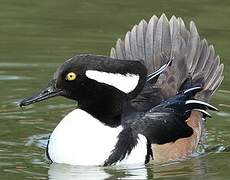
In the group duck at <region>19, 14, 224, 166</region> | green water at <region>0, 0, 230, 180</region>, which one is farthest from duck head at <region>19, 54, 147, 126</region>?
green water at <region>0, 0, 230, 180</region>

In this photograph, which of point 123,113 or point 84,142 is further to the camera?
point 123,113

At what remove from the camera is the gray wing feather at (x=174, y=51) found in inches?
460

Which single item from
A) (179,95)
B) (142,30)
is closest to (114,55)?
(142,30)

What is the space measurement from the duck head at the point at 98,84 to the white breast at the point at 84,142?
0.09 meters

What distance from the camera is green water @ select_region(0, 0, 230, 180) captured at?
32.6 ft

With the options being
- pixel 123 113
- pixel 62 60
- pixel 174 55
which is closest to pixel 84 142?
pixel 123 113

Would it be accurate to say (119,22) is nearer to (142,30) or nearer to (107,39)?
(107,39)

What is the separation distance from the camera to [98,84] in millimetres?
9891

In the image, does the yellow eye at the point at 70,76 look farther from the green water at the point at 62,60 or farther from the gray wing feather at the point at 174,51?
the gray wing feather at the point at 174,51

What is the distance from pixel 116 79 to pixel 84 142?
659mm

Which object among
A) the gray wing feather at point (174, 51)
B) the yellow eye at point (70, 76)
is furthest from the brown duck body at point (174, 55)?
the yellow eye at point (70, 76)

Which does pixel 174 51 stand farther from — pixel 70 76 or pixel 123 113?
pixel 70 76

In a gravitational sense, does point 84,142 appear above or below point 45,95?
below

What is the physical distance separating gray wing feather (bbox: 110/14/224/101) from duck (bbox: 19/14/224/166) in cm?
17
